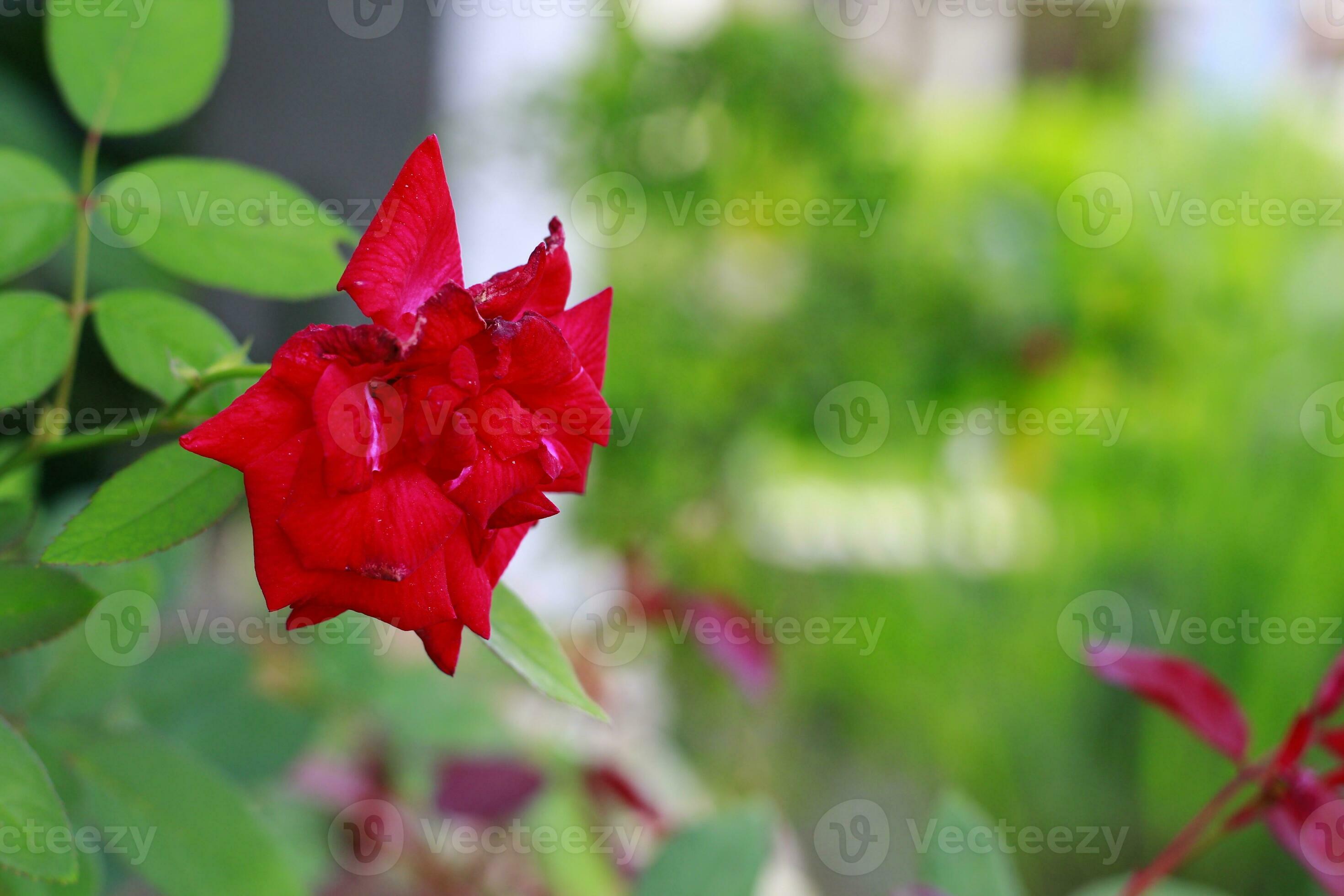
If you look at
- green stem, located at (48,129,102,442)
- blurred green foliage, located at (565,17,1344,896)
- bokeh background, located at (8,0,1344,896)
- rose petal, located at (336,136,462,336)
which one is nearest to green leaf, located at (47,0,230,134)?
green stem, located at (48,129,102,442)

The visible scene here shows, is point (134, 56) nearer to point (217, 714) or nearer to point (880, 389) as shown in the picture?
point (217, 714)

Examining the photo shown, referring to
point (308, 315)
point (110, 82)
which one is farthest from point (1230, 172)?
point (110, 82)

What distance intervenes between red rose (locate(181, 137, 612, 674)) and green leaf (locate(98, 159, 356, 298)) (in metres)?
0.07

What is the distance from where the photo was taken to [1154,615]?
1186 millimetres

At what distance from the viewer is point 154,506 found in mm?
226

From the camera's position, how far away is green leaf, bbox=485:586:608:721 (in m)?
0.22

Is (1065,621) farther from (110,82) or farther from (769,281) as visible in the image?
(110,82)

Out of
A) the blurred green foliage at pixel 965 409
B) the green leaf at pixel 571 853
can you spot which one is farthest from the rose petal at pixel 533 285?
the blurred green foliage at pixel 965 409

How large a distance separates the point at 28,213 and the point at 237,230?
52mm

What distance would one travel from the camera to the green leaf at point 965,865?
1.05 ft

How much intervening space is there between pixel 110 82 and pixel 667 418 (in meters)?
0.76

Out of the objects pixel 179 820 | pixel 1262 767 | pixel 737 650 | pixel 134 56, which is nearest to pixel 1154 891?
pixel 1262 767

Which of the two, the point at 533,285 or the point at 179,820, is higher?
the point at 533,285

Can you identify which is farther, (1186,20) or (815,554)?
(1186,20)
